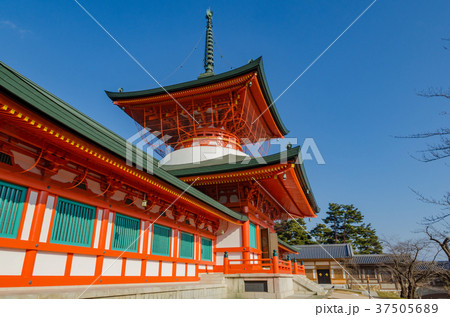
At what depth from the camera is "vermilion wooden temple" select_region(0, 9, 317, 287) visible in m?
6.74

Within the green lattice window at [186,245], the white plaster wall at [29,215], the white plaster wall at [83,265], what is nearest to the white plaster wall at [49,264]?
the white plaster wall at [83,265]

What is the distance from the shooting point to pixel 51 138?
664 cm

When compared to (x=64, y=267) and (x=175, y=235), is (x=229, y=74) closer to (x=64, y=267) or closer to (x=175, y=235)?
(x=175, y=235)

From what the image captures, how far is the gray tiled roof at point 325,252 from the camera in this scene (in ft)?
144

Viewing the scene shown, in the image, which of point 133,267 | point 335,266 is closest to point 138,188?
point 133,267

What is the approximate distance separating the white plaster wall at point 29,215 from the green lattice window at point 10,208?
16 cm

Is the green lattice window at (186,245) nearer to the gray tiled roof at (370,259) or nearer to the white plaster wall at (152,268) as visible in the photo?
the white plaster wall at (152,268)

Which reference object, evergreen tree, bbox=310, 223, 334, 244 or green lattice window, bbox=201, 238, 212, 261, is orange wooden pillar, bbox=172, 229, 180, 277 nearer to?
green lattice window, bbox=201, 238, 212, 261

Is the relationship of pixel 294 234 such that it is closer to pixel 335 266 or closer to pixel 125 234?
pixel 335 266

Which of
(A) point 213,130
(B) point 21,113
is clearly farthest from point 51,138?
(A) point 213,130

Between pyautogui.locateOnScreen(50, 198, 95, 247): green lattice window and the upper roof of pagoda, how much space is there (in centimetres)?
1159

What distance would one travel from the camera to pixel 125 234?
1020 centimetres

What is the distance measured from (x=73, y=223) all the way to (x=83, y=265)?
125 centimetres

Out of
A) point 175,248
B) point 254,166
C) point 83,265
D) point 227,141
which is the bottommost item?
point 83,265
